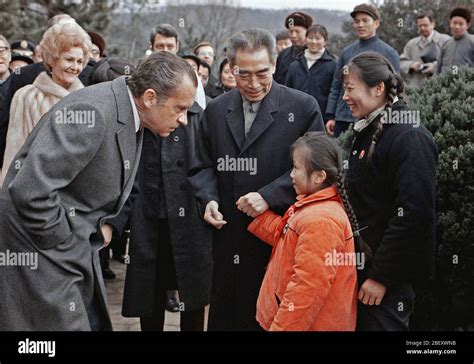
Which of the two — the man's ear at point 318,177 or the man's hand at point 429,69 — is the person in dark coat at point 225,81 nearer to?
the man's hand at point 429,69

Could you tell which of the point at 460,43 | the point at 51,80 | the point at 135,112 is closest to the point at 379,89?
the point at 135,112

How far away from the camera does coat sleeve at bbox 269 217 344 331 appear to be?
306 cm

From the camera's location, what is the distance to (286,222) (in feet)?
11.0

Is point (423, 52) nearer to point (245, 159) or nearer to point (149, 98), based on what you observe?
point (245, 159)

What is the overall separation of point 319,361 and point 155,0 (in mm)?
23044

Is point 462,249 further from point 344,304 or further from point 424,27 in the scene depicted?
point 424,27

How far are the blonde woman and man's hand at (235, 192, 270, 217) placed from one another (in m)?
1.46

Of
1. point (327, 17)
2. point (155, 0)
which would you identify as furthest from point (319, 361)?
point (155, 0)

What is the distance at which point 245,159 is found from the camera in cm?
376

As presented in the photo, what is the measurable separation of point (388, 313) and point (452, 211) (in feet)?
2.77

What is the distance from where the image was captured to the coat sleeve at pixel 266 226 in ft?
11.5

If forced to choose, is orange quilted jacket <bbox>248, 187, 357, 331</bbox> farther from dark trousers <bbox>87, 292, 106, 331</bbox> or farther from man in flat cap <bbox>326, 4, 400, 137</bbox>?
man in flat cap <bbox>326, 4, 400, 137</bbox>

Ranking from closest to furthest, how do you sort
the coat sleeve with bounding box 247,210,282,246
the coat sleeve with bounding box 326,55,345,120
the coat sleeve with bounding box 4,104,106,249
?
the coat sleeve with bounding box 4,104,106,249 < the coat sleeve with bounding box 247,210,282,246 < the coat sleeve with bounding box 326,55,345,120

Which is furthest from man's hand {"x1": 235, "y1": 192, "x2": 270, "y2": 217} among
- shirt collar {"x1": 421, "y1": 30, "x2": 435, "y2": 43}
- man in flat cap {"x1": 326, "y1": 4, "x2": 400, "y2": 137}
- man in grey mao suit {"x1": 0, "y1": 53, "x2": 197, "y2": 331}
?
shirt collar {"x1": 421, "y1": 30, "x2": 435, "y2": 43}
